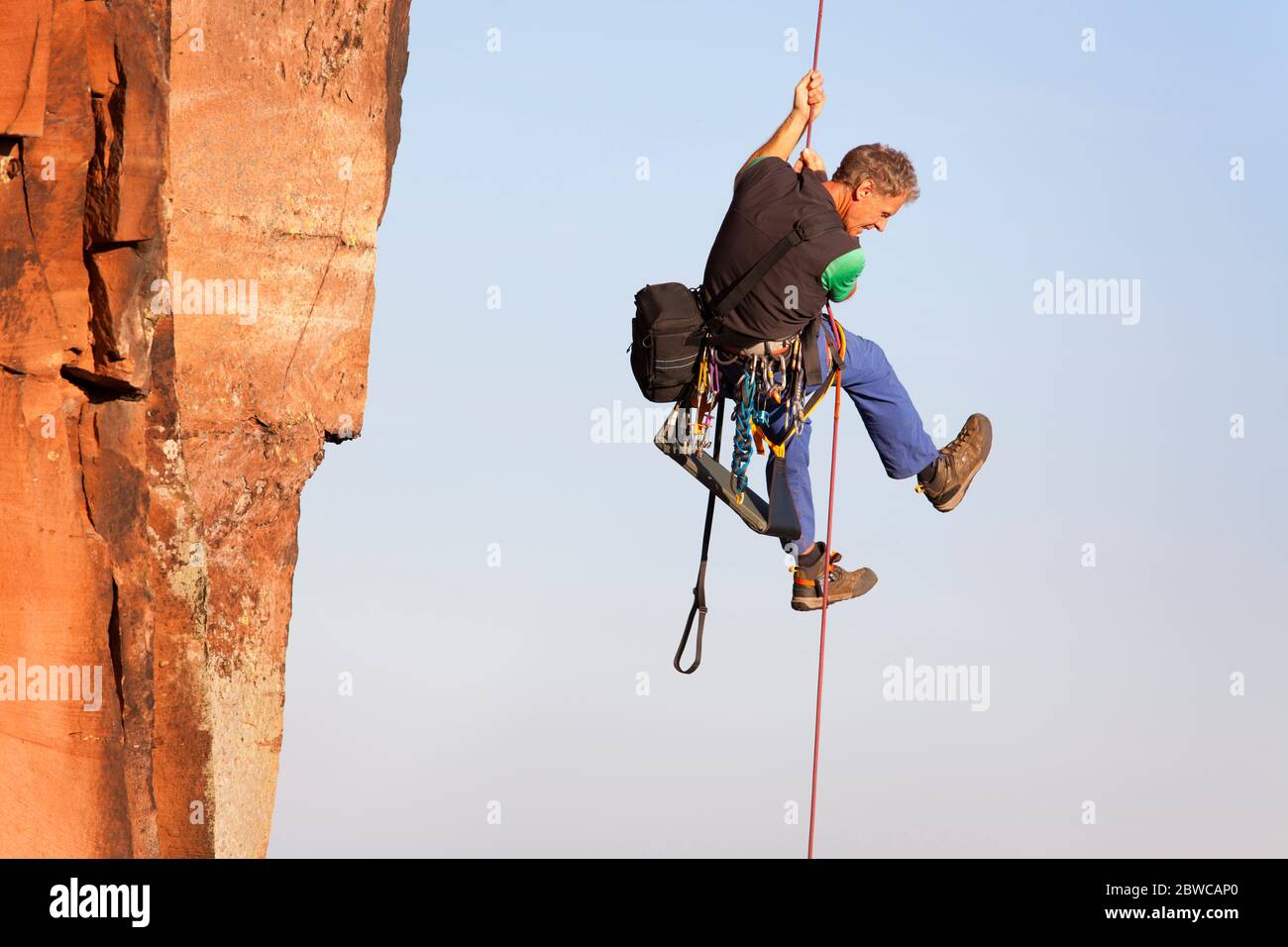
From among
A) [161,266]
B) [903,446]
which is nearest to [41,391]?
[161,266]

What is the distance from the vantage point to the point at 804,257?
7996 mm

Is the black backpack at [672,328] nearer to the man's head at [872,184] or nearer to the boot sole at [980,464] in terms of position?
the man's head at [872,184]

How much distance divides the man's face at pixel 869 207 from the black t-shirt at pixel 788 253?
0.14 m

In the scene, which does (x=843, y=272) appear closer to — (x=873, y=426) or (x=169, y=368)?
(x=873, y=426)

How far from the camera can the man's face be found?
26.8ft

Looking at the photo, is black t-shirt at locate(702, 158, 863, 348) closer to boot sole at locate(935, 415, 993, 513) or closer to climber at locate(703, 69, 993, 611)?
climber at locate(703, 69, 993, 611)

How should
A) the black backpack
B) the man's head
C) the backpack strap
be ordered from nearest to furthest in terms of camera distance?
the backpack strap
the man's head
the black backpack

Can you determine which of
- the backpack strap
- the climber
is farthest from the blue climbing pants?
the backpack strap

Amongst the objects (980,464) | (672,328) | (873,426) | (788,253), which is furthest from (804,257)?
(980,464)

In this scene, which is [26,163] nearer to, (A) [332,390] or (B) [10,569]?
(B) [10,569]

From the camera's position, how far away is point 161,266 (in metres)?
7.81

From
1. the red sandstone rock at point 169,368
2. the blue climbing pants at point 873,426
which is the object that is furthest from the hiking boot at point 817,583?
the red sandstone rock at point 169,368

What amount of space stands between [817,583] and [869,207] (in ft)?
5.81
